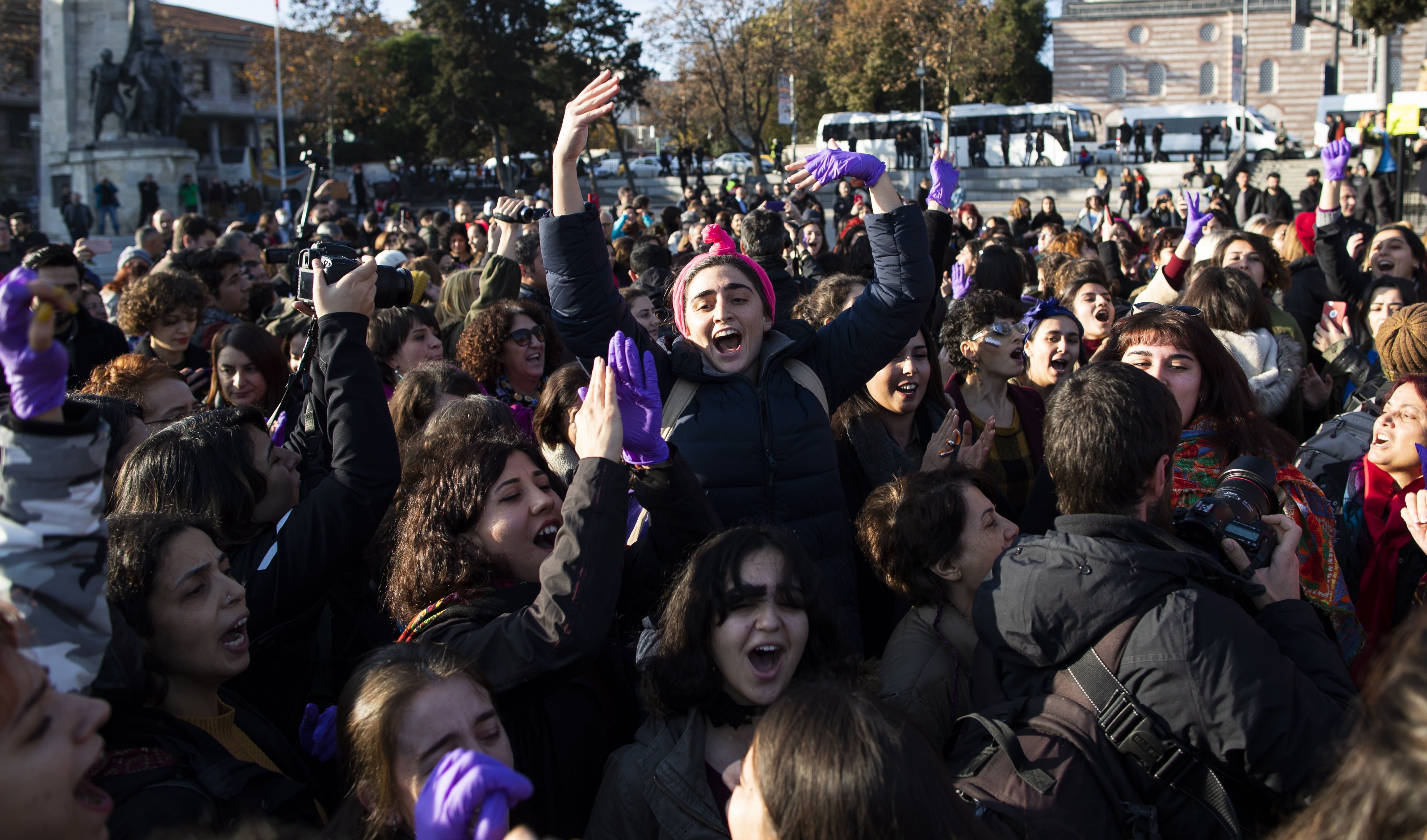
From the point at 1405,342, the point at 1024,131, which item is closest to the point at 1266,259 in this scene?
the point at 1405,342

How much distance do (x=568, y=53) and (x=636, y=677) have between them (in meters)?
43.1

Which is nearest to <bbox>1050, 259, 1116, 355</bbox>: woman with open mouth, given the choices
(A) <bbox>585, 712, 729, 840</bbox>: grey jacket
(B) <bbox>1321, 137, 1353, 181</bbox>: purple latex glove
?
(A) <bbox>585, 712, 729, 840</bbox>: grey jacket

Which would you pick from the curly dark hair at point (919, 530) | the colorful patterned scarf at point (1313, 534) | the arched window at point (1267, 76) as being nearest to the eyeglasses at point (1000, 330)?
the colorful patterned scarf at point (1313, 534)

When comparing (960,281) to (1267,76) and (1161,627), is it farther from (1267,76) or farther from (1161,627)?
(1267,76)

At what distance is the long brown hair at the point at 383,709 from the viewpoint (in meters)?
2.06

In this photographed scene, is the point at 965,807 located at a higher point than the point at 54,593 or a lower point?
lower

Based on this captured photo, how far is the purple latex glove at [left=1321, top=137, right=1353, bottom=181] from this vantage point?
919 cm

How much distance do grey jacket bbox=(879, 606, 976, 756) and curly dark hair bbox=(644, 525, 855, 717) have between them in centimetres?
23

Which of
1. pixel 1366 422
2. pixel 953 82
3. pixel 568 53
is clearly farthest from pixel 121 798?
pixel 953 82

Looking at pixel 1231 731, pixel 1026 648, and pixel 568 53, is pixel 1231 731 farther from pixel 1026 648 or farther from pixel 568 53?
pixel 568 53

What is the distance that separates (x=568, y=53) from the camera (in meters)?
42.4

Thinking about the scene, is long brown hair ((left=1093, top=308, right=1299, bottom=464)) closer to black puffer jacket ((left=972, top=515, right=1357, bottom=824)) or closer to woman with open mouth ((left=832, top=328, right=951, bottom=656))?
woman with open mouth ((left=832, top=328, right=951, bottom=656))

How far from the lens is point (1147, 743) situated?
1.95 meters

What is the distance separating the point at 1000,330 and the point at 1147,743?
2.58m
